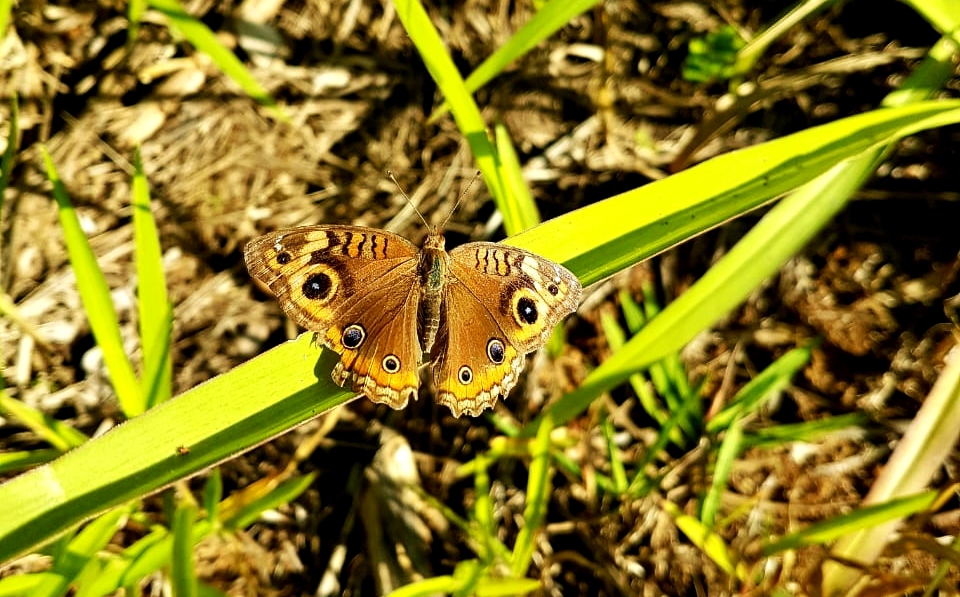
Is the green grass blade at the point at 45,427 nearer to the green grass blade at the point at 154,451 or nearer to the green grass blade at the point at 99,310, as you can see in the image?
the green grass blade at the point at 99,310

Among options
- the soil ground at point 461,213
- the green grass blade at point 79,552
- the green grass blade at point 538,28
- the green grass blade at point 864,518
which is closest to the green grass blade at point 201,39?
the soil ground at point 461,213

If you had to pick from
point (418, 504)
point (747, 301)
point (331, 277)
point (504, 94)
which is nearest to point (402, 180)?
point (504, 94)

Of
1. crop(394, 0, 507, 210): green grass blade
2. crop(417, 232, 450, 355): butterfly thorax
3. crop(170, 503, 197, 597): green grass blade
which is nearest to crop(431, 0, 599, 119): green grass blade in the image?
crop(394, 0, 507, 210): green grass blade

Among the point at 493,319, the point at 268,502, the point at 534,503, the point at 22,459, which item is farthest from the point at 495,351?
the point at 22,459

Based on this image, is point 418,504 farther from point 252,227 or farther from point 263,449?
point 252,227

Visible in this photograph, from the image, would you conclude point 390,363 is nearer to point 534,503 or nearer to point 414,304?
point 414,304

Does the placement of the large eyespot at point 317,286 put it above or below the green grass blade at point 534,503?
above
